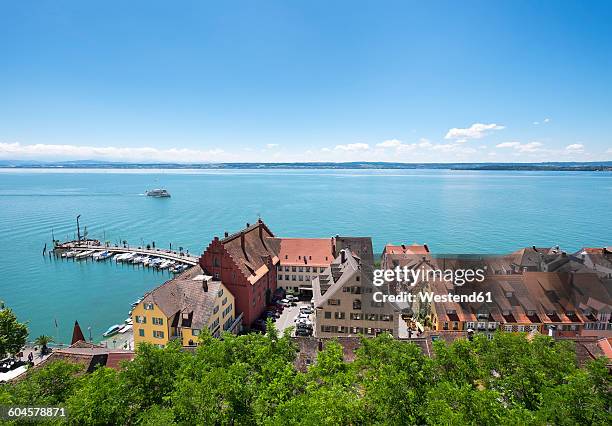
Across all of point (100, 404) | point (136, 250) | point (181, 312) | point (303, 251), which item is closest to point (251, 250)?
point (303, 251)

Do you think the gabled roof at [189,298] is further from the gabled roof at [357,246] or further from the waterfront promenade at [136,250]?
the waterfront promenade at [136,250]

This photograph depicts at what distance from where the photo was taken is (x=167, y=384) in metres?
26.2

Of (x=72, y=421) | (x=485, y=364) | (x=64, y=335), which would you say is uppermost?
(x=72, y=421)

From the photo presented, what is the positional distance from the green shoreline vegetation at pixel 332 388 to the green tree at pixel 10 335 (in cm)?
3053

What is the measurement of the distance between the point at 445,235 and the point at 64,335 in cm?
13401

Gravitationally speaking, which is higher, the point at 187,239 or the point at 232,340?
the point at 232,340

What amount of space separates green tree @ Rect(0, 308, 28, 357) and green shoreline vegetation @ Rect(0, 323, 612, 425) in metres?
30.5

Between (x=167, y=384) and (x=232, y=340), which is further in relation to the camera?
(x=232, y=340)

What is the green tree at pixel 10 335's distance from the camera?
48.0 m

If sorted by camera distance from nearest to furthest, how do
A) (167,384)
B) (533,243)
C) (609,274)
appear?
(167,384) → (609,274) → (533,243)

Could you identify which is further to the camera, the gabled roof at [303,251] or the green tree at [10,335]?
the gabled roof at [303,251]

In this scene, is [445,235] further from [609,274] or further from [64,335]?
[64,335]

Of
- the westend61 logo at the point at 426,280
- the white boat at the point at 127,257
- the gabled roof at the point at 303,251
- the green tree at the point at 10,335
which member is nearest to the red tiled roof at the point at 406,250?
the westend61 logo at the point at 426,280

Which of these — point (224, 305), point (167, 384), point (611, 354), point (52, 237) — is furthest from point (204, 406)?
point (52, 237)
